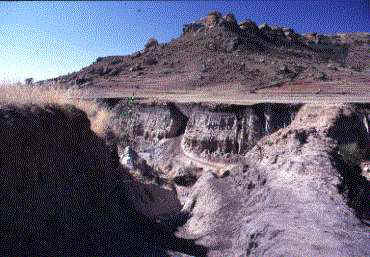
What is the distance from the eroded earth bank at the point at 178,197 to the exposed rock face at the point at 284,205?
4cm

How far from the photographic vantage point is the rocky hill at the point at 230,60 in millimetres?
51469

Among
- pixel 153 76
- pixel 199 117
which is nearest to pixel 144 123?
pixel 199 117

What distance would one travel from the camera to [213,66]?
186 ft

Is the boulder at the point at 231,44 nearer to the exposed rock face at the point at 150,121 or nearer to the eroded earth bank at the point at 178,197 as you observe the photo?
the exposed rock face at the point at 150,121

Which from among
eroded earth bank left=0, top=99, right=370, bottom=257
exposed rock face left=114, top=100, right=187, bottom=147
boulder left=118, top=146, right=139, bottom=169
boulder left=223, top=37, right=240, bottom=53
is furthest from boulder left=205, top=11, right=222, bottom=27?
eroded earth bank left=0, top=99, right=370, bottom=257

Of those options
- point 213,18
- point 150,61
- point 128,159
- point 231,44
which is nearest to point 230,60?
point 231,44

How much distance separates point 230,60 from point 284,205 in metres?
46.6

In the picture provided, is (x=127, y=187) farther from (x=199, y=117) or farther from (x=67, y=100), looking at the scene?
(x=199, y=117)

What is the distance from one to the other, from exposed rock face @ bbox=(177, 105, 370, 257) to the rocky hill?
2988cm

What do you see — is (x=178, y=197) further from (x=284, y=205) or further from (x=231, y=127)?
(x=284, y=205)

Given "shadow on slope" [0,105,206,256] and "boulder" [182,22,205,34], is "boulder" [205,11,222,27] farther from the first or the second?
"shadow on slope" [0,105,206,256]

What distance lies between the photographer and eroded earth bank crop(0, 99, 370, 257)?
936 centimetres

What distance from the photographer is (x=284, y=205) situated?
12.5m

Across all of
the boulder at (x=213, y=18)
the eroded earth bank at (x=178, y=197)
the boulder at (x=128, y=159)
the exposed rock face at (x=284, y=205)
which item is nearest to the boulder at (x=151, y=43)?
the boulder at (x=213, y=18)
